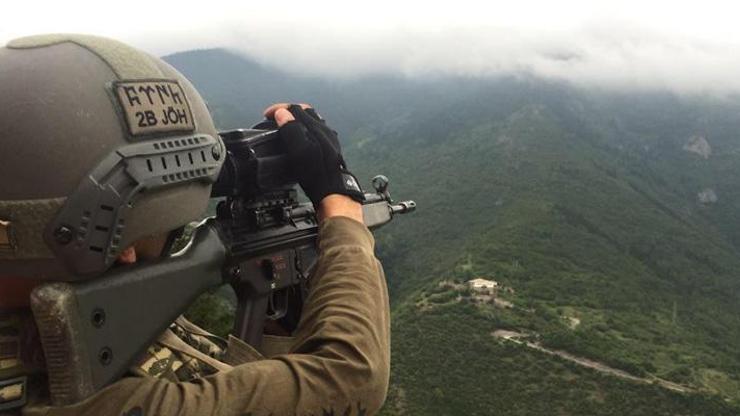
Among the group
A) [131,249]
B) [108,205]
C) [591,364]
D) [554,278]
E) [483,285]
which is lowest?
[554,278]

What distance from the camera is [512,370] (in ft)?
181

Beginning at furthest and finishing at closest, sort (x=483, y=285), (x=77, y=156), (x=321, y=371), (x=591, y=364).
Answer: (x=483, y=285) → (x=591, y=364) → (x=321, y=371) → (x=77, y=156)

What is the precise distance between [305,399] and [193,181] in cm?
82

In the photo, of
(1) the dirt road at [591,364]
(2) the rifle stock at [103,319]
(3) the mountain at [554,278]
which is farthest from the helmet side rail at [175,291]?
(1) the dirt road at [591,364]

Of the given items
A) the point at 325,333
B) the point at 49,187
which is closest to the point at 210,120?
the point at 49,187

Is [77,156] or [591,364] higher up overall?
[77,156]

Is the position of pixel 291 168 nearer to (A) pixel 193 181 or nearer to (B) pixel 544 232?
(A) pixel 193 181

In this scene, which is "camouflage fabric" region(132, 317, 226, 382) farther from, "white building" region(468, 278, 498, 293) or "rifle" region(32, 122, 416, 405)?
"white building" region(468, 278, 498, 293)

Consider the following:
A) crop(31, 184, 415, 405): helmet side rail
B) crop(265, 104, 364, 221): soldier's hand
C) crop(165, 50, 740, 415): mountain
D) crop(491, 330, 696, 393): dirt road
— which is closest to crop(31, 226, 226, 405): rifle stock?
crop(31, 184, 415, 405): helmet side rail

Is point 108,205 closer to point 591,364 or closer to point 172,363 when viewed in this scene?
point 172,363

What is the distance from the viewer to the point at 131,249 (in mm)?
2174

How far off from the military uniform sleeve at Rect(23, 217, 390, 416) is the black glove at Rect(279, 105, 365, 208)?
0.21 metres

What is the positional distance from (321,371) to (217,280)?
853 mm

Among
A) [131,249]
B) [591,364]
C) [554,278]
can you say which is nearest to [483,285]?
[554,278]
